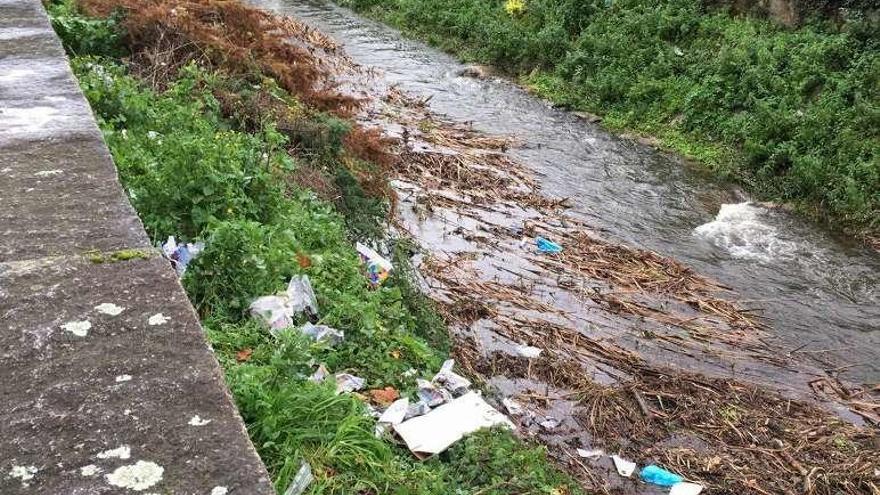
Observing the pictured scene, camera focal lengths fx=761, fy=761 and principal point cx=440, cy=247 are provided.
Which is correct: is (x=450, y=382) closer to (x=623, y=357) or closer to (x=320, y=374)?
(x=320, y=374)

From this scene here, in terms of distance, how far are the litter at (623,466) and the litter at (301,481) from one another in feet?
9.35

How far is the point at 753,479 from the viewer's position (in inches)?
199

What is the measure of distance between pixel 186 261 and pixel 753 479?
3864 mm

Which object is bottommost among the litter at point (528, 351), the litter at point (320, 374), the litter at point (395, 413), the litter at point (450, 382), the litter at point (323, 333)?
the litter at point (528, 351)

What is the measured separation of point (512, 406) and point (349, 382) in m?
1.95

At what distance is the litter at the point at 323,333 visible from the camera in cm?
404

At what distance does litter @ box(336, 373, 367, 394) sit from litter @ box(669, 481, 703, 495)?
2.26 metres

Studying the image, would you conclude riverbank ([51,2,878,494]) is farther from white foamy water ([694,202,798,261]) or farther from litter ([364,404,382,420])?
white foamy water ([694,202,798,261])

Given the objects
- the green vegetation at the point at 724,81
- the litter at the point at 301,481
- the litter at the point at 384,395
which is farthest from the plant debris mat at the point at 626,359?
the green vegetation at the point at 724,81

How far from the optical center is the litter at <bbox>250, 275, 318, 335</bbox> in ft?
12.6

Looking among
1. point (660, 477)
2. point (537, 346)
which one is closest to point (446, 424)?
point (660, 477)

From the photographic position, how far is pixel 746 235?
30.2 feet

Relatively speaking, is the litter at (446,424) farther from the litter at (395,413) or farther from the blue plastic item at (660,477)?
the blue plastic item at (660,477)

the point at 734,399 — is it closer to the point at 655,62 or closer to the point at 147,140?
the point at 147,140
